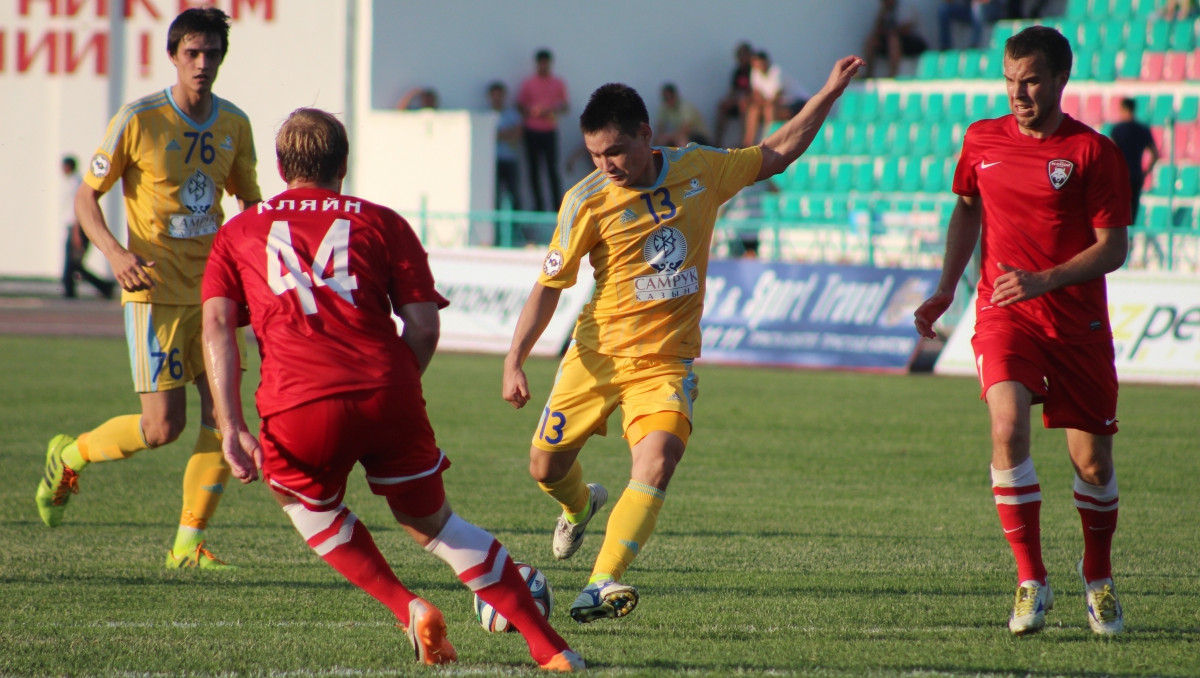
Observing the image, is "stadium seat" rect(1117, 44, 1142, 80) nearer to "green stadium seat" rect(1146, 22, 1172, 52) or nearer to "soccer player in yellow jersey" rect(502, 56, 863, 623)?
"green stadium seat" rect(1146, 22, 1172, 52)

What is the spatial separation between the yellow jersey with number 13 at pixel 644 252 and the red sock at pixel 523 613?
136 cm

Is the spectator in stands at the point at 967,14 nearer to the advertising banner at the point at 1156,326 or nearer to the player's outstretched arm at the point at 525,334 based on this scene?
the advertising banner at the point at 1156,326

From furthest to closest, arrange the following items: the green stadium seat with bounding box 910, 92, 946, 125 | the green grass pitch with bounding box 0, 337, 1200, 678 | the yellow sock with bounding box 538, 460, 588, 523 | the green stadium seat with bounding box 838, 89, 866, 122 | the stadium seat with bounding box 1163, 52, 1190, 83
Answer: the green stadium seat with bounding box 838, 89, 866, 122 < the green stadium seat with bounding box 910, 92, 946, 125 < the stadium seat with bounding box 1163, 52, 1190, 83 < the yellow sock with bounding box 538, 460, 588, 523 < the green grass pitch with bounding box 0, 337, 1200, 678

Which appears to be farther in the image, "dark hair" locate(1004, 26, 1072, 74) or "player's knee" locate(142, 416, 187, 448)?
"player's knee" locate(142, 416, 187, 448)

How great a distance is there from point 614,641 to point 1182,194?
16530mm

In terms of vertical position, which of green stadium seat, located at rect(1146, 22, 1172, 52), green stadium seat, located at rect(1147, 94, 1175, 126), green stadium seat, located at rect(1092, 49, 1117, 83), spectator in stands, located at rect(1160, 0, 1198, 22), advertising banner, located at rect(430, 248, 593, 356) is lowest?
advertising banner, located at rect(430, 248, 593, 356)

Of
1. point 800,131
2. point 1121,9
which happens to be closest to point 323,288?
point 800,131

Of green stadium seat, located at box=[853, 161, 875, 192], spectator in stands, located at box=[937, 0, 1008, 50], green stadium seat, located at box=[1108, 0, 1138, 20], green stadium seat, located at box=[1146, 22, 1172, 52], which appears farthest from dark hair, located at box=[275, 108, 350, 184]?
spectator in stands, located at box=[937, 0, 1008, 50]

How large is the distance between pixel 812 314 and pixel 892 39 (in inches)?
479

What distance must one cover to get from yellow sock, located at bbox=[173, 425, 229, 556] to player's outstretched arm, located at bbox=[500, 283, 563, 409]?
A: 1.76 metres

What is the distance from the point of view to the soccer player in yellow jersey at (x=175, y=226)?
6062 millimetres

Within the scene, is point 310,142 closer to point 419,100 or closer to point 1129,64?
point 419,100

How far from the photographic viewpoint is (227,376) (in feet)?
13.6

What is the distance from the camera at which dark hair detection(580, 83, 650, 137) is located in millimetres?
4961
